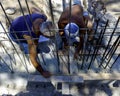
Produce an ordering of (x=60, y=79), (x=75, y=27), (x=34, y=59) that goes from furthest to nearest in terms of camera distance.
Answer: (x=75, y=27), (x=34, y=59), (x=60, y=79)

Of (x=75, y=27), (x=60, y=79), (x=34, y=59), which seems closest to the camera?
(x=60, y=79)

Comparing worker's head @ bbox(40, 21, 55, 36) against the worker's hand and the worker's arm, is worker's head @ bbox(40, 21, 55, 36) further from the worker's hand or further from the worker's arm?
the worker's hand

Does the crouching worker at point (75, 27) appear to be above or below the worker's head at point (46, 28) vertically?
below

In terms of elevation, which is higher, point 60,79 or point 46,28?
point 46,28

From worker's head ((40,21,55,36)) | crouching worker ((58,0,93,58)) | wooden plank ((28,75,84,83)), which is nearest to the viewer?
wooden plank ((28,75,84,83))

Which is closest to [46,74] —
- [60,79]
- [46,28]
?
[60,79]

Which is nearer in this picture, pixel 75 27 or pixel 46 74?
pixel 46 74

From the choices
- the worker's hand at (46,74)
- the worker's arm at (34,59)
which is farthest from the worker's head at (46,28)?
the worker's hand at (46,74)

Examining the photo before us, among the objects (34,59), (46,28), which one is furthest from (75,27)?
(34,59)

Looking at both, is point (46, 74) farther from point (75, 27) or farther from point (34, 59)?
point (75, 27)

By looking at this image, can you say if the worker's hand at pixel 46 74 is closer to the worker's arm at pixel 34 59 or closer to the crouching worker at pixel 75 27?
the worker's arm at pixel 34 59

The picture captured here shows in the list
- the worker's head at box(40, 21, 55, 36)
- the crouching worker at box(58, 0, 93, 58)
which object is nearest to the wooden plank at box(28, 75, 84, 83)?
the crouching worker at box(58, 0, 93, 58)

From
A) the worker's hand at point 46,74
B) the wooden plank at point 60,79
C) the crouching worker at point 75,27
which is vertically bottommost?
the wooden plank at point 60,79

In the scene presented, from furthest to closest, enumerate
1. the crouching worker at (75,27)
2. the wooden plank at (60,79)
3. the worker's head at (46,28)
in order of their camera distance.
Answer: the crouching worker at (75,27) < the worker's head at (46,28) < the wooden plank at (60,79)
